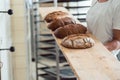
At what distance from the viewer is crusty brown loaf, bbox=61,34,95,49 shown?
1442mm

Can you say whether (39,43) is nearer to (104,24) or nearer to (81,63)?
(104,24)

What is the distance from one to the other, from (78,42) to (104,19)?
385mm

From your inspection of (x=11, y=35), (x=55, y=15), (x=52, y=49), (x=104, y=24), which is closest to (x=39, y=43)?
(x=52, y=49)

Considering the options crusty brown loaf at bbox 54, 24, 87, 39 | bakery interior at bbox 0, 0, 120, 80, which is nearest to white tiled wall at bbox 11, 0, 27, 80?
bakery interior at bbox 0, 0, 120, 80

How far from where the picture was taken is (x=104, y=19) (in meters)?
1.75

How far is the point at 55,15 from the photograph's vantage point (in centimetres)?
210

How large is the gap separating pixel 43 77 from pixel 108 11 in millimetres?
2663

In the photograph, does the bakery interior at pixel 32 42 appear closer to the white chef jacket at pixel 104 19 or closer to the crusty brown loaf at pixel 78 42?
the white chef jacket at pixel 104 19

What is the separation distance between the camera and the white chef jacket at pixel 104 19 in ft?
5.54

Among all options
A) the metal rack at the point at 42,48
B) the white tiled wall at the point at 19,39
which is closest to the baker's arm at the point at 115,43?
the white tiled wall at the point at 19,39

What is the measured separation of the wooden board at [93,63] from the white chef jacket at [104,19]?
0.98 feet

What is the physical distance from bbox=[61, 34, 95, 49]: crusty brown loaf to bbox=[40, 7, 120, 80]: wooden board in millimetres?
25

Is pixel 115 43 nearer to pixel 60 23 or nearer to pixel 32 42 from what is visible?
pixel 60 23

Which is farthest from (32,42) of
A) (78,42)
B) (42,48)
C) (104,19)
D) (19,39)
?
(78,42)
